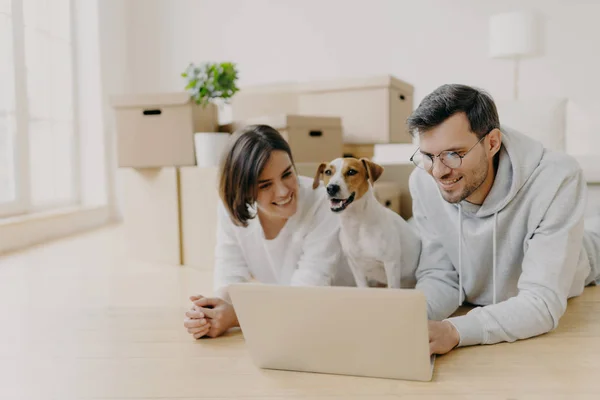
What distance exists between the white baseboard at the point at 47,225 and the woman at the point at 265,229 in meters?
1.64

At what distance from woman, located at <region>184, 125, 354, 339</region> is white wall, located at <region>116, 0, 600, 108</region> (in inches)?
97.0

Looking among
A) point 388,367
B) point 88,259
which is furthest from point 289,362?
point 88,259

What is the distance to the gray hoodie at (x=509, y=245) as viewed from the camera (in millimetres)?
1270

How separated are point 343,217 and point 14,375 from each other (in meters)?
0.79

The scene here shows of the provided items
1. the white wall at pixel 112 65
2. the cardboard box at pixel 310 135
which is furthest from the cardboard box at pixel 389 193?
the white wall at pixel 112 65

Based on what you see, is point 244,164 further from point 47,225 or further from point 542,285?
point 47,225

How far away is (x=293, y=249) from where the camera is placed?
154cm

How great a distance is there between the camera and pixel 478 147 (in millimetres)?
1234

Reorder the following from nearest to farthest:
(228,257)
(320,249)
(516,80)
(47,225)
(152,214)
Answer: (320,249) → (228,257) → (152,214) → (47,225) → (516,80)

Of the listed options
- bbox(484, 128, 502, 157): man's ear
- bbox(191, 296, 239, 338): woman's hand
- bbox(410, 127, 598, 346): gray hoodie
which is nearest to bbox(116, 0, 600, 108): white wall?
bbox(410, 127, 598, 346): gray hoodie

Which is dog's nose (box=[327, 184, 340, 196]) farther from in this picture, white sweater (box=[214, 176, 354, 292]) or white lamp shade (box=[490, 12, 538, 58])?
white lamp shade (box=[490, 12, 538, 58])

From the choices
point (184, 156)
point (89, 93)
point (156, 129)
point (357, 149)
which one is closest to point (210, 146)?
point (184, 156)

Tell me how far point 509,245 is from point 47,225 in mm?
2549

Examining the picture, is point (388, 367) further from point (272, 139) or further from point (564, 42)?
point (564, 42)
